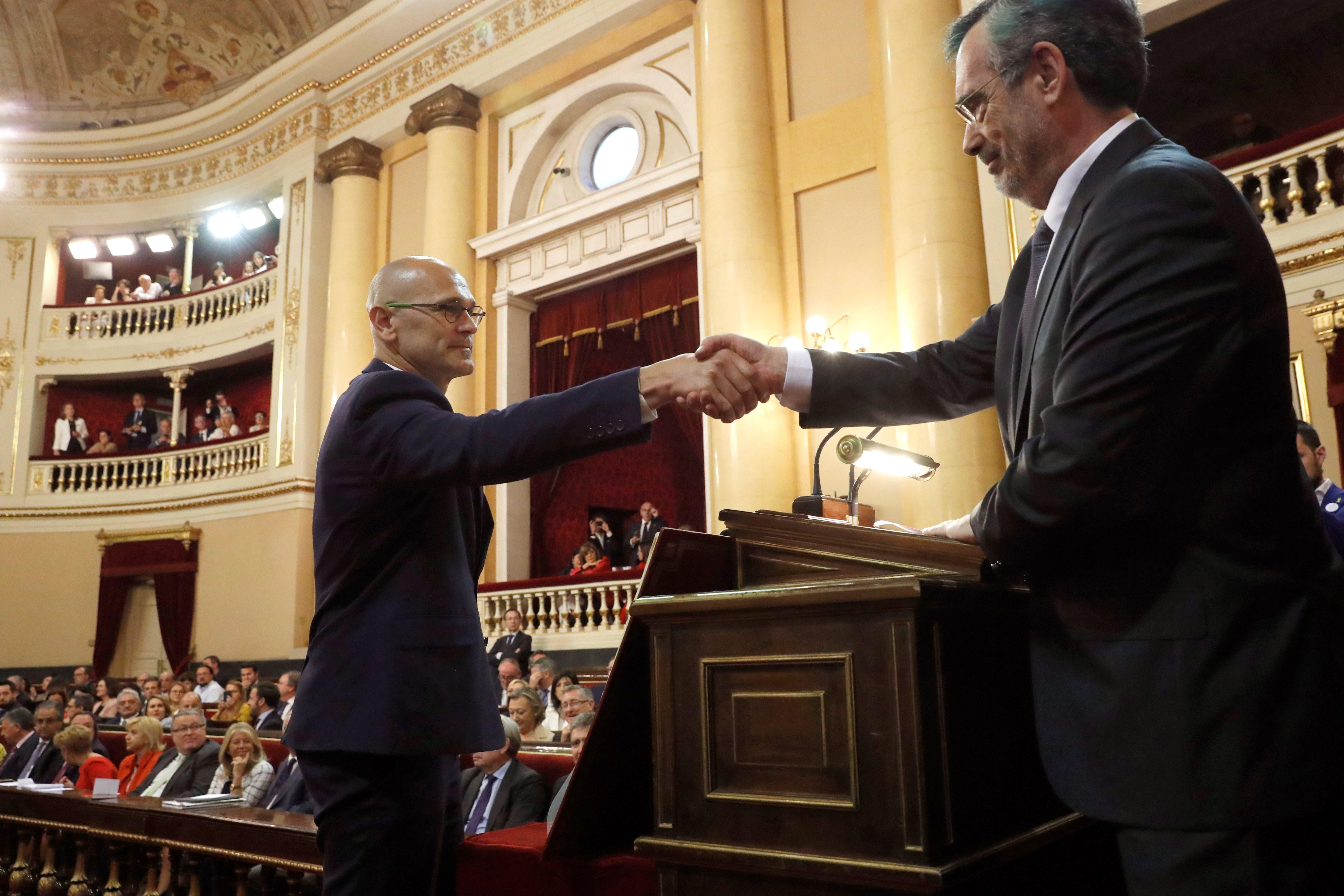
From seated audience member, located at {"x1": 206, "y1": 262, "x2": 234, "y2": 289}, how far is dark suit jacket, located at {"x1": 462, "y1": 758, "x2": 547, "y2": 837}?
12093mm

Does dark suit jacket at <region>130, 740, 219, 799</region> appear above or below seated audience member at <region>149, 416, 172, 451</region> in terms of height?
below

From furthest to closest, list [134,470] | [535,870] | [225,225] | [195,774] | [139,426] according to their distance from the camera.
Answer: [225,225] → [139,426] → [134,470] → [195,774] → [535,870]

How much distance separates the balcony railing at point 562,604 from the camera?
30.8 ft

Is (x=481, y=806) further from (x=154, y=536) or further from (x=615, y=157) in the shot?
(x=154, y=536)

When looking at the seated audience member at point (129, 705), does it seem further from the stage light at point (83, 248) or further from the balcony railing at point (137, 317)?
the stage light at point (83, 248)

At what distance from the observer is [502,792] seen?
13.4ft

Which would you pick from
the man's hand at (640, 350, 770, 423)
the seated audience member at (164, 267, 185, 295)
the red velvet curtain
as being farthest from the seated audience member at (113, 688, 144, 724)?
the man's hand at (640, 350, 770, 423)

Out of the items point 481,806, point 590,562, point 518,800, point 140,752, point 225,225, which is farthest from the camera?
point 225,225

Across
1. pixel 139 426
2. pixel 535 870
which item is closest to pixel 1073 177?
pixel 535 870

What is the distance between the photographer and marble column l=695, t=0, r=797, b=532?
28.2ft

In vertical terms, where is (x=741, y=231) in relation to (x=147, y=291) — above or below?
below

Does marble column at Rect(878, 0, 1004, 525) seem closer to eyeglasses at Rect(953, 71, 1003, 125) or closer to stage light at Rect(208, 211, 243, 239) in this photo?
eyeglasses at Rect(953, 71, 1003, 125)

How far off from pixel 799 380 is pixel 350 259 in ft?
38.2

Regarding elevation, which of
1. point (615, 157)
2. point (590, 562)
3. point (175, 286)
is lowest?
point (590, 562)
